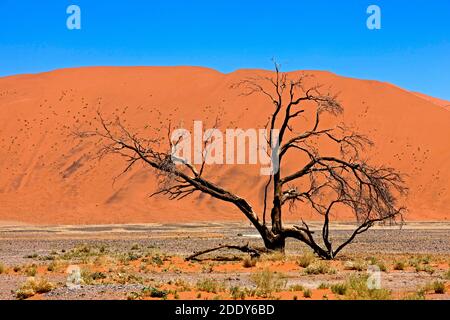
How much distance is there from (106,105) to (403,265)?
66323 millimetres

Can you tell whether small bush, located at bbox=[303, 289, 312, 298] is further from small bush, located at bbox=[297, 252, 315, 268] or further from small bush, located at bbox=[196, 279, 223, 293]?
small bush, located at bbox=[297, 252, 315, 268]

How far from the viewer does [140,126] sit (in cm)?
7762

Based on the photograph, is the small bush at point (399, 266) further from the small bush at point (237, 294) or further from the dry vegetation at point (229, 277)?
the small bush at point (237, 294)

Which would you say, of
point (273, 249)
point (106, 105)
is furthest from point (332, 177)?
point (106, 105)

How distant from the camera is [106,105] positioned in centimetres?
8375

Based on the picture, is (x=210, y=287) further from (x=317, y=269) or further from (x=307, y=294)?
(x=317, y=269)

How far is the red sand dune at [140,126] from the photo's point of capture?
66.4 metres

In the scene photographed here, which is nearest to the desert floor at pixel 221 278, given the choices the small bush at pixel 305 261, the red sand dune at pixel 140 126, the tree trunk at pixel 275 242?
the small bush at pixel 305 261

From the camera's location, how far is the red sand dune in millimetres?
66438

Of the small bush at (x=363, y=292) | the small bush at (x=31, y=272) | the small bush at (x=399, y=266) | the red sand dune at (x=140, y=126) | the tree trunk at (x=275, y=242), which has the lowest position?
the small bush at (x=31, y=272)

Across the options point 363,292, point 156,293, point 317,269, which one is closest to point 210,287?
point 156,293

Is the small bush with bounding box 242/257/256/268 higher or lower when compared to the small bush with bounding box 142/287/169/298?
lower

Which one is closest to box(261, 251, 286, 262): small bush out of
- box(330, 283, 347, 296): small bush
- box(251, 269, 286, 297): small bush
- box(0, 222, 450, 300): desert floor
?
box(0, 222, 450, 300): desert floor
